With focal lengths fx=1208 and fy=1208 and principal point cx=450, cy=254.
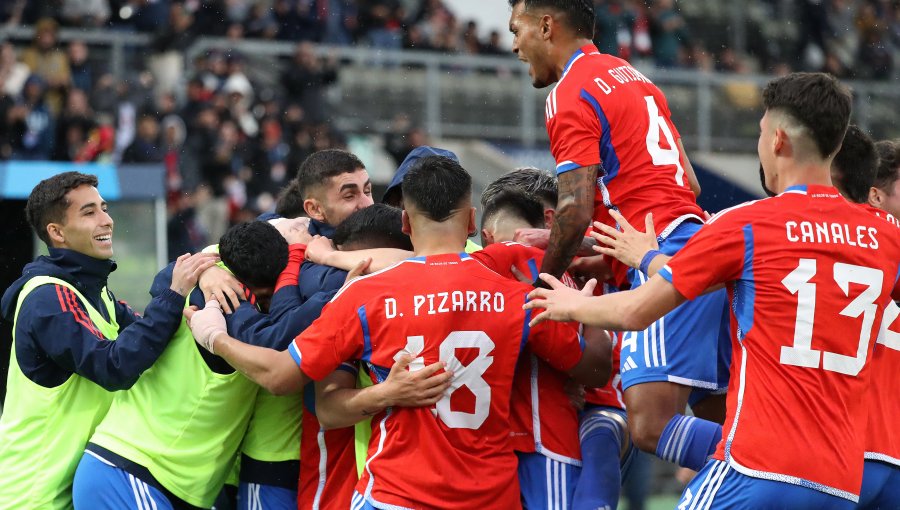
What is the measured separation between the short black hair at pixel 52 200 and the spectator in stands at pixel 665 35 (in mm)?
16877

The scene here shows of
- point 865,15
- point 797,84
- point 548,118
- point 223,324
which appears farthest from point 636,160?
point 865,15

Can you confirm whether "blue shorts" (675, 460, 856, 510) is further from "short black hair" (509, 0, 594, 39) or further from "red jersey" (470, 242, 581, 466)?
"short black hair" (509, 0, 594, 39)

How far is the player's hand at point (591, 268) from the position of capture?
226 inches

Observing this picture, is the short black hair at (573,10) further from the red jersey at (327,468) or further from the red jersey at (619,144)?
the red jersey at (327,468)

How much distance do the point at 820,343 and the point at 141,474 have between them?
296cm

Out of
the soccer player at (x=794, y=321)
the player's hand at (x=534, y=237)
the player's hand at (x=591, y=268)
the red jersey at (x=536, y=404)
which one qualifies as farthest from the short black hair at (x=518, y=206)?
the soccer player at (x=794, y=321)

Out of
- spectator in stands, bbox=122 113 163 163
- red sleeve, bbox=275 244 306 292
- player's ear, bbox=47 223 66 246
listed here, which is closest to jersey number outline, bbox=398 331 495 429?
red sleeve, bbox=275 244 306 292

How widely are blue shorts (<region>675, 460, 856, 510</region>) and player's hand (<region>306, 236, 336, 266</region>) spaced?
79.0 inches

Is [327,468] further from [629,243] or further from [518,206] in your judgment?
[629,243]

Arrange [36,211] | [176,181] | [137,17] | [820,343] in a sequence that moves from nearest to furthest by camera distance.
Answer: [820,343] → [36,211] → [176,181] → [137,17]

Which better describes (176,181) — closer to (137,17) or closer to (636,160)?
(137,17)

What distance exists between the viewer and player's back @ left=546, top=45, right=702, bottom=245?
17.6 ft

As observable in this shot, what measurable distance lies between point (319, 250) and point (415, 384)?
1030 mm

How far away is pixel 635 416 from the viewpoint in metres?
5.20
